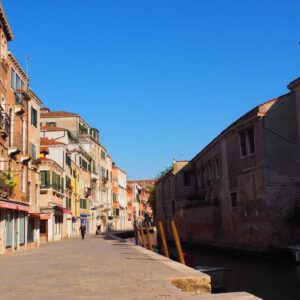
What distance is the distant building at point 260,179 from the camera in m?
29.2

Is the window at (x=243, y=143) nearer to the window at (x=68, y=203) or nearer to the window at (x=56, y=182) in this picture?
the window at (x=56, y=182)

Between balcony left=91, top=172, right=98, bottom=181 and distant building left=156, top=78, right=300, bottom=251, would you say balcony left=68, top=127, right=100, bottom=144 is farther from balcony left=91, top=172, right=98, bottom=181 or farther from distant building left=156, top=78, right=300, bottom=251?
distant building left=156, top=78, right=300, bottom=251

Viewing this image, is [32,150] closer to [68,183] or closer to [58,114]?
[68,183]

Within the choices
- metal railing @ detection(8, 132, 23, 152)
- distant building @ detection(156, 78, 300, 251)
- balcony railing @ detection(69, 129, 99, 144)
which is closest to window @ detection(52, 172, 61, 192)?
distant building @ detection(156, 78, 300, 251)

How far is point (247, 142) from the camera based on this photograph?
32406mm

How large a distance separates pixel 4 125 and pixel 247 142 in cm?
1583

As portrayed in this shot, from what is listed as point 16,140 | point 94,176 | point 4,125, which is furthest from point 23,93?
point 94,176

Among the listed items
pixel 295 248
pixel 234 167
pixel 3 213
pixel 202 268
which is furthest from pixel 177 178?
pixel 202 268

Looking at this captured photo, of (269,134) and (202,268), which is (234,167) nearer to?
(269,134)

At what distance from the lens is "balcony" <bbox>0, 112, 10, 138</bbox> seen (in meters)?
23.8

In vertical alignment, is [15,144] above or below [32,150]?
below

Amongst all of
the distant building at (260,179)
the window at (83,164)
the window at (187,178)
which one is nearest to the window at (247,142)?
the distant building at (260,179)

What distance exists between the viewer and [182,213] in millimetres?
52188

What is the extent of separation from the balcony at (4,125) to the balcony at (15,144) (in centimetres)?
99
